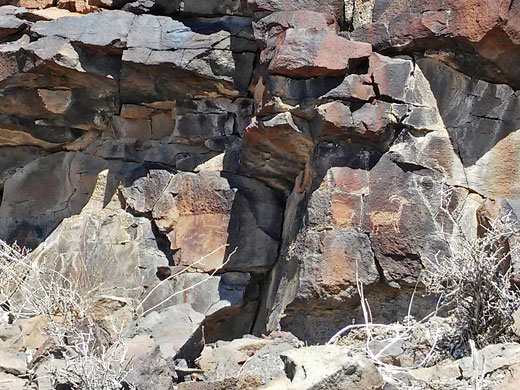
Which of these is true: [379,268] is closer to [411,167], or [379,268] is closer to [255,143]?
[411,167]

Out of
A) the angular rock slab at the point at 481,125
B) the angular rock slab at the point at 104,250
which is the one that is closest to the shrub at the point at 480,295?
the angular rock slab at the point at 481,125

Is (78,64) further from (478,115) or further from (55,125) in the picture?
(478,115)

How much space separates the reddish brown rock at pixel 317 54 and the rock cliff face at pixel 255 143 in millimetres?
13

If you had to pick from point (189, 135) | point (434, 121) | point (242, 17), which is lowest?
point (189, 135)

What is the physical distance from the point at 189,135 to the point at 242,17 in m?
1.03

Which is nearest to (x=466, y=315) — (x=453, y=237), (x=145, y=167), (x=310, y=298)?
(x=453, y=237)

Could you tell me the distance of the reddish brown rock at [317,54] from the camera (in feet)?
19.2

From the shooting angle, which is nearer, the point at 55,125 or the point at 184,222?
the point at 184,222

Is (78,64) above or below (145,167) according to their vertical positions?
above

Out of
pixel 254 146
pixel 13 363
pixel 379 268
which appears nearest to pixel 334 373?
pixel 13 363

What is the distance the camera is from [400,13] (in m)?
5.93

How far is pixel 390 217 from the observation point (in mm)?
5758

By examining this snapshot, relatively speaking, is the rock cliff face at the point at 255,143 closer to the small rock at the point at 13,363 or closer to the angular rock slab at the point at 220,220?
the angular rock slab at the point at 220,220

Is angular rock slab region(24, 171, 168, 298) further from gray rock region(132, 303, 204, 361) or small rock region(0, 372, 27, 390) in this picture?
small rock region(0, 372, 27, 390)
